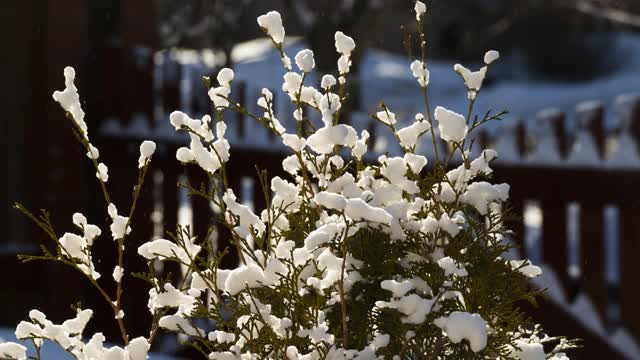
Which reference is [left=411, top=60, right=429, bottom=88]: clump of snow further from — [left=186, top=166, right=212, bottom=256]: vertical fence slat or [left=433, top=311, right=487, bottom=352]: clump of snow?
[left=186, top=166, right=212, bottom=256]: vertical fence slat

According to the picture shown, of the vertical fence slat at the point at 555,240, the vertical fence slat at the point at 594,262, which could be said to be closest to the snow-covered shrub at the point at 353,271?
the vertical fence slat at the point at 594,262

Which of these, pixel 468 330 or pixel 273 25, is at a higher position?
pixel 273 25

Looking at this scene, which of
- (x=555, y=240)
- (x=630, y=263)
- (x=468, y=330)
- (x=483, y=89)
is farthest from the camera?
(x=483, y=89)

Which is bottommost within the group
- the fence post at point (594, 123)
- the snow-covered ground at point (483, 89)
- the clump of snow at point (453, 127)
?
the clump of snow at point (453, 127)

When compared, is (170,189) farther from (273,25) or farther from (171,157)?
(273,25)

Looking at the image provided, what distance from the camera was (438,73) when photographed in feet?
72.7

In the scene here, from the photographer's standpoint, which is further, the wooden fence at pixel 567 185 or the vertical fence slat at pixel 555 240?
the vertical fence slat at pixel 555 240

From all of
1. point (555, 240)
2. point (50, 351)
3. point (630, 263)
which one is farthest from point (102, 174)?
point (555, 240)

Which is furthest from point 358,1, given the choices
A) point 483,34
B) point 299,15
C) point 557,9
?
point 557,9

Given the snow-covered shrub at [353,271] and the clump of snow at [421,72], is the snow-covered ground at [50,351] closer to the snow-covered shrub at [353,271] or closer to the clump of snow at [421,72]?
the snow-covered shrub at [353,271]

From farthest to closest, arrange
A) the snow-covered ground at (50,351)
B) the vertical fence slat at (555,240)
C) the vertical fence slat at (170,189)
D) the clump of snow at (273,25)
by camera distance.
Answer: the vertical fence slat at (170,189) < the vertical fence slat at (555,240) < the snow-covered ground at (50,351) < the clump of snow at (273,25)

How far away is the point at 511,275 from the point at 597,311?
13.4 ft

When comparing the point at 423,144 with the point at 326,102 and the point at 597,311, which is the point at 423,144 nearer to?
the point at 597,311

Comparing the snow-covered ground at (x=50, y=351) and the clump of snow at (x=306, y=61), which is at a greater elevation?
the clump of snow at (x=306, y=61)
